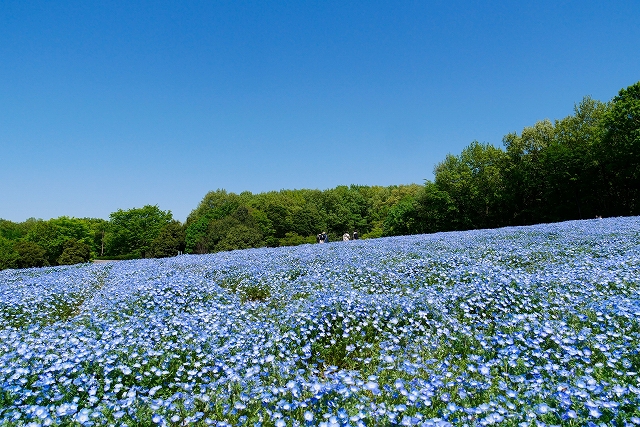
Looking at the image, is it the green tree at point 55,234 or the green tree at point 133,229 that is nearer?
the green tree at point 55,234

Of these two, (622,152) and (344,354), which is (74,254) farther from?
(622,152)

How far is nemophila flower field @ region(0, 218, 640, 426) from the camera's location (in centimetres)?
302

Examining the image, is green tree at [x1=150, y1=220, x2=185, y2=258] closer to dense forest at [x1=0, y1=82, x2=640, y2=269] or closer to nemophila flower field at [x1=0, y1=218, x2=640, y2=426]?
dense forest at [x1=0, y1=82, x2=640, y2=269]

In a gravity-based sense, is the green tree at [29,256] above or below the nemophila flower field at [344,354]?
above

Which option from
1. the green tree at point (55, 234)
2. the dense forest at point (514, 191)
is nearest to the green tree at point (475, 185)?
the dense forest at point (514, 191)

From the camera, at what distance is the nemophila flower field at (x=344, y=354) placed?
3020mm

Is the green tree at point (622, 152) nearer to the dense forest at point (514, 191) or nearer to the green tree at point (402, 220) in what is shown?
the dense forest at point (514, 191)

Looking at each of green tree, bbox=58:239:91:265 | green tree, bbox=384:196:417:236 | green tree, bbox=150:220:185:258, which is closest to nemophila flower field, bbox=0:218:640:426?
green tree, bbox=58:239:91:265

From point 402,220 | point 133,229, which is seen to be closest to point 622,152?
point 402,220

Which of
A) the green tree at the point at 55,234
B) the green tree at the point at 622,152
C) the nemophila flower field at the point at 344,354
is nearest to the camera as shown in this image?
the nemophila flower field at the point at 344,354

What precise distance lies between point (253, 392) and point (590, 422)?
2499 millimetres

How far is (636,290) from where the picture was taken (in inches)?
213

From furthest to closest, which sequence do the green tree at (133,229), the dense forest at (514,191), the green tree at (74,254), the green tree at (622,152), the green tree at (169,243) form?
the green tree at (133,229)
the green tree at (169,243)
the green tree at (74,254)
the dense forest at (514,191)
the green tree at (622,152)

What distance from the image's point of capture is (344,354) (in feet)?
16.8
